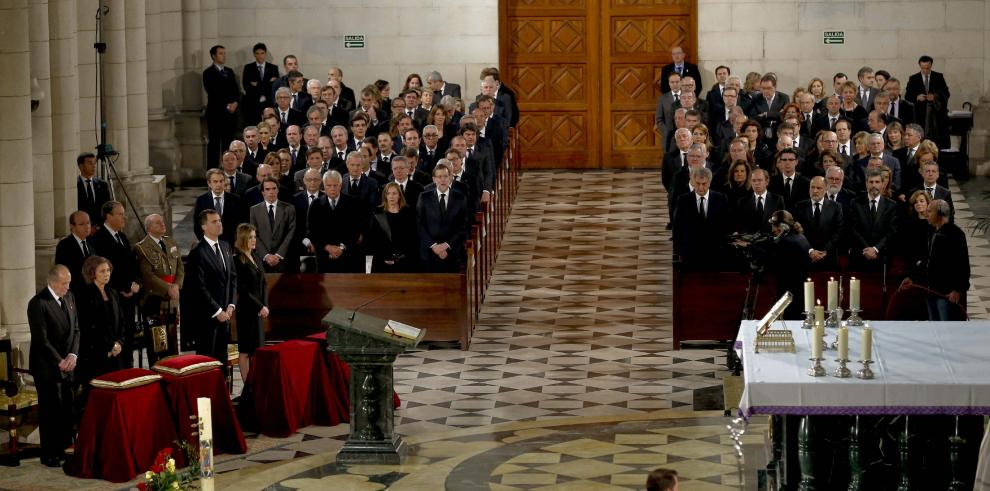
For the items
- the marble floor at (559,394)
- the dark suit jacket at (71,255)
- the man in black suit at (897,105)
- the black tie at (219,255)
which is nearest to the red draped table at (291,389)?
the marble floor at (559,394)

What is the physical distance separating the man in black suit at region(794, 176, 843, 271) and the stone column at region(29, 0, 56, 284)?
705 centimetres

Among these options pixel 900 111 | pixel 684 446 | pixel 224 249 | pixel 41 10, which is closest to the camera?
pixel 684 446

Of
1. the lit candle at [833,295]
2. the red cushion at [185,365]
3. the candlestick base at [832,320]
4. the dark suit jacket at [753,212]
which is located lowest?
the red cushion at [185,365]

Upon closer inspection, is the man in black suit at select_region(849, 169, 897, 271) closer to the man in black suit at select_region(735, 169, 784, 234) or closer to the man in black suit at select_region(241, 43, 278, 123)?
the man in black suit at select_region(735, 169, 784, 234)

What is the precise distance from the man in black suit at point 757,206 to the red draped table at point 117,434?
20.3ft

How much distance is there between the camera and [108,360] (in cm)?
1320

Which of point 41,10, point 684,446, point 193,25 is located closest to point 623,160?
point 193,25

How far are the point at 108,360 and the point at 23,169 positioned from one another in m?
2.35

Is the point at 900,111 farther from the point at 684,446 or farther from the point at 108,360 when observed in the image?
the point at 108,360

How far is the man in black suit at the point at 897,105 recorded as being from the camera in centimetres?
2264

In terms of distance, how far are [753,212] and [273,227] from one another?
14.8ft

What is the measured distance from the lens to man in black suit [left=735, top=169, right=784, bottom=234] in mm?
16109

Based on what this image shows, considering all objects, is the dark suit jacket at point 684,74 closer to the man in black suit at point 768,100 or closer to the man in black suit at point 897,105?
the man in black suit at point 768,100

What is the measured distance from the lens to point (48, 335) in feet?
41.1
